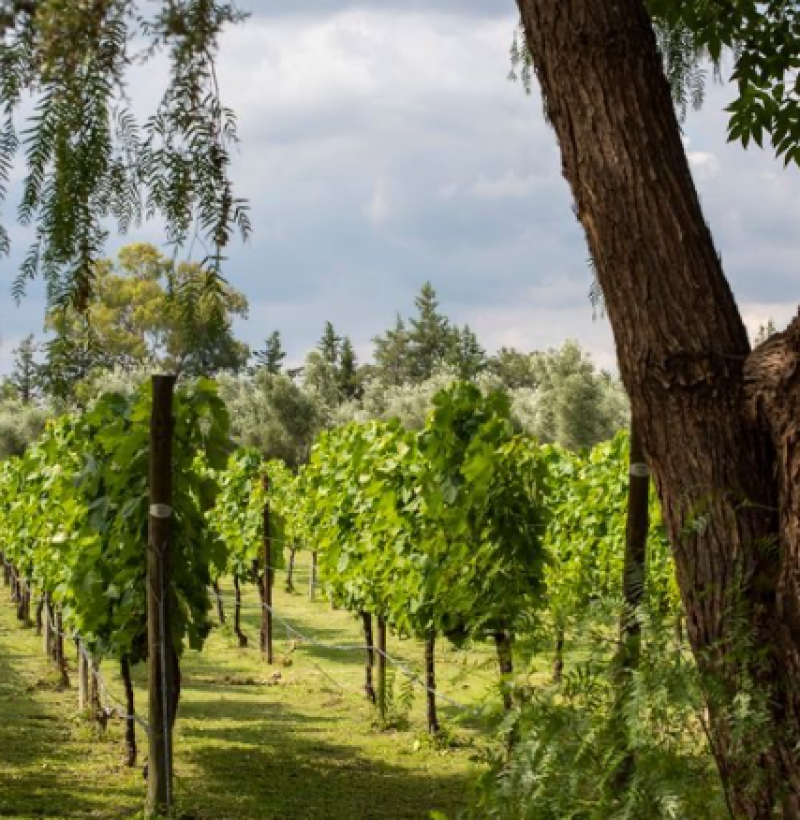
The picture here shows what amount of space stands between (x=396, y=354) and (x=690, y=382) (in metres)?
81.0

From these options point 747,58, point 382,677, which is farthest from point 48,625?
point 747,58

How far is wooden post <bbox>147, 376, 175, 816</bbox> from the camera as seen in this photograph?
6.89 meters

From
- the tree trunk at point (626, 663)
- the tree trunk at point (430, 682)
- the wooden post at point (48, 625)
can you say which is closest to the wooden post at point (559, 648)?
the tree trunk at point (626, 663)

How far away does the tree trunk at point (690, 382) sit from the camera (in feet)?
11.0

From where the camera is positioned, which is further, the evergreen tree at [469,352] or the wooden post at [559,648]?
the evergreen tree at [469,352]

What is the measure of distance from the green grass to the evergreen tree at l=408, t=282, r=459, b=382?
67.7 m

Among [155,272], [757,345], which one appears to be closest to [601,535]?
[757,345]

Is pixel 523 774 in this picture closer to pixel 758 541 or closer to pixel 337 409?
pixel 758 541

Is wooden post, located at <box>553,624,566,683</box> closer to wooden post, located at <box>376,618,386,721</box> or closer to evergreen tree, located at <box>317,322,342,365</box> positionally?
wooden post, located at <box>376,618,386,721</box>

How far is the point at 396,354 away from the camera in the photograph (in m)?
84.4

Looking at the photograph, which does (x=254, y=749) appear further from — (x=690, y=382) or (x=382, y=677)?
(x=690, y=382)

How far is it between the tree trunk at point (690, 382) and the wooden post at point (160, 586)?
11.9ft

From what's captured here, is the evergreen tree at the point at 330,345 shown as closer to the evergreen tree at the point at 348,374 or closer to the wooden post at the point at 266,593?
the evergreen tree at the point at 348,374

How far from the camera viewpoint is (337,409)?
196 feet
